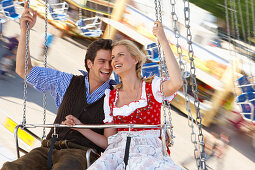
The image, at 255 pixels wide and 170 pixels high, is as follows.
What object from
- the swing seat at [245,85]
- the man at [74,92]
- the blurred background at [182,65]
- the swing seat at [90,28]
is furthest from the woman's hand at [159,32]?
the swing seat at [90,28]

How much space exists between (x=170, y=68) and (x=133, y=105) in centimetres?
23

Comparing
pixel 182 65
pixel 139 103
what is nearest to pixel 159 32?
pixel 139 103

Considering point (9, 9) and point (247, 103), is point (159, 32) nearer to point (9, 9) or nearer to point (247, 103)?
point (247, 103)

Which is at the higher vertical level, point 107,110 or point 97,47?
point 97,47

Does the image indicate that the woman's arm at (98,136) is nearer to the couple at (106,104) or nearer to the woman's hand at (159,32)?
the couple at (106,104)

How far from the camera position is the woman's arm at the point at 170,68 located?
153cm

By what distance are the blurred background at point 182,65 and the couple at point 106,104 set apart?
168 cm

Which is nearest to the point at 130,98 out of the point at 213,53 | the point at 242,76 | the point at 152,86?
the point at 152,86

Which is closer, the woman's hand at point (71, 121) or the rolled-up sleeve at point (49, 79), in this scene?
the woman's hand at point (71, 121)

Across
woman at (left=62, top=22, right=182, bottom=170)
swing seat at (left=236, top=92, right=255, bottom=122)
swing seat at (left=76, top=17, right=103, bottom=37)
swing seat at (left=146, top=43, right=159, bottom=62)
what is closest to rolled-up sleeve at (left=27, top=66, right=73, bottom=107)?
woman at (left=62, top=22, right=182, bottom=170)

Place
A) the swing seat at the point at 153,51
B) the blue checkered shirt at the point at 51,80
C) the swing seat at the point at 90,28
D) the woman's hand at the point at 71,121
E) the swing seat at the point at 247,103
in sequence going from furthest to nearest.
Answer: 1. the swing seat at the point at 90,28
2. the swing seat at the point at 153,51
3. the swing seat at the point at 247,103
4. the blue checkered shirt at the point at 51,80
5. the woman's hand at the point at 71,121

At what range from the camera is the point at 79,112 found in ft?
5.76

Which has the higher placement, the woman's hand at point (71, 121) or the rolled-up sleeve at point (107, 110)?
the rolled-up sleeve at point (107, 110)

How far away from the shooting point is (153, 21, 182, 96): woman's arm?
1.53m
